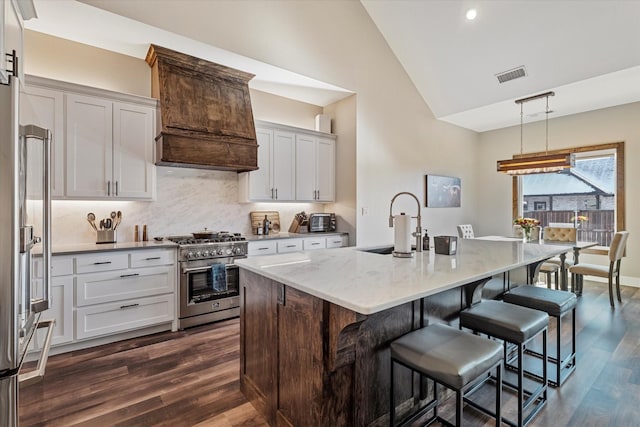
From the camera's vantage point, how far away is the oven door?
131 inches

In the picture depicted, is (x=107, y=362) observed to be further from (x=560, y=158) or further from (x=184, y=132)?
(x=560, y=158)

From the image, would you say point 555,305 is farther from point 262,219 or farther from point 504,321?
point 262,219

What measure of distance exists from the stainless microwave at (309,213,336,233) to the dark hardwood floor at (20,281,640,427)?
1907 millimetres

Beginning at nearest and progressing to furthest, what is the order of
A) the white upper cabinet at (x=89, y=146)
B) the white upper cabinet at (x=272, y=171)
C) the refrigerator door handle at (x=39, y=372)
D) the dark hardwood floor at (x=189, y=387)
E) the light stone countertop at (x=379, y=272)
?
1. the refrigerator door handle at (x=39, y=372)
2. the light stone countertop at (x=379, y=272)
3. the dark hardwood floor at (x=189, y=387)
4. the white upper cabinet at (x=89, y=146)
5. the white upper cabinet at (x=272, y=171)

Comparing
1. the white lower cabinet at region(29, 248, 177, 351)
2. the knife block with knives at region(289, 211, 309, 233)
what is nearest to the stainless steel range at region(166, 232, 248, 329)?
the white lower cabinet at region(29, 248, 177, 351)

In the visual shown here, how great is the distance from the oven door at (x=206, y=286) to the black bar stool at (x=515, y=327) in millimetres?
2516

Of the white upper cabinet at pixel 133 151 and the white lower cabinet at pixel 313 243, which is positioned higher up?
the white upper cabinet at pixel 133 151

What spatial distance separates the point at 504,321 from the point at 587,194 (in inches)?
216

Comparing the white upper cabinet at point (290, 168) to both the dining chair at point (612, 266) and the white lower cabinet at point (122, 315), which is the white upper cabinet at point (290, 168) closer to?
the white lower cabinet at point (122, 315)

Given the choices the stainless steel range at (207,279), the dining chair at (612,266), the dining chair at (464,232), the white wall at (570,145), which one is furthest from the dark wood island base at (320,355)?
the white wall at (570,145)

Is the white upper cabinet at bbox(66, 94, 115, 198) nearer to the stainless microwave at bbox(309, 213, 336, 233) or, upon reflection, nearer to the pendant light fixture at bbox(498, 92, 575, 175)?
the stainless microwave at bbox(309, 213, 336, 233)

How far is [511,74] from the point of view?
466cm

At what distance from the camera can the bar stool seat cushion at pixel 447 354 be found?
1340 mm

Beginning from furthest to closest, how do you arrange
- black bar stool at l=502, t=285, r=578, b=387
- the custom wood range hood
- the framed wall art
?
the framed wall art → the custom wood range hood → black bar stool at l=502, t=285, r=578, b=387
